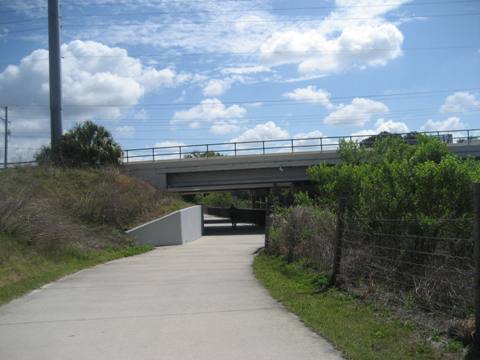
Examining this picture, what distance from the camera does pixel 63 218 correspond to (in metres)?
21.8

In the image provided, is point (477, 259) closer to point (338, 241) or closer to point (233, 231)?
point (338, 241)

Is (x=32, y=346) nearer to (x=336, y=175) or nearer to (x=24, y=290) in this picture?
(x=24, y=290)

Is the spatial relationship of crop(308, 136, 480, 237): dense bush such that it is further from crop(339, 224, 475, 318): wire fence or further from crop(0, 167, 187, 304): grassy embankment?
crop(0, 167, 187, 304): grassy embankment

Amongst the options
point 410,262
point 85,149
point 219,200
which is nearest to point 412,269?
point 410,262

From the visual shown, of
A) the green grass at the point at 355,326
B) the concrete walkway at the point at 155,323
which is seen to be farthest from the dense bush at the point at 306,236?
the concrete walkway at the point at 155,323

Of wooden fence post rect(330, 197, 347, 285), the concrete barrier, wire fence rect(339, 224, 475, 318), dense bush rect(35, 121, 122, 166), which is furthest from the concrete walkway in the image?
dense bush rect(35, 121, 122, 166)

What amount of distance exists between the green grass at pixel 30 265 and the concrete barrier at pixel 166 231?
7911 millimetres

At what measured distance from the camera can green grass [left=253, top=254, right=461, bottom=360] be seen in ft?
18.1

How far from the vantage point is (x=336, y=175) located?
1305cm

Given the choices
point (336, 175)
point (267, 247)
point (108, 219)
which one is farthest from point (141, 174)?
point (336, 175)

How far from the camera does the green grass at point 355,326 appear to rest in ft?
18.1

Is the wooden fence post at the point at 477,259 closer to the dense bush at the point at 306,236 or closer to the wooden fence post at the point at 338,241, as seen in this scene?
the wooden fence post at the point at 338,241

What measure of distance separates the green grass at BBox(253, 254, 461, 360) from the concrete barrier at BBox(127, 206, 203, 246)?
56.1ft

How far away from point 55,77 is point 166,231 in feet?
55.8
